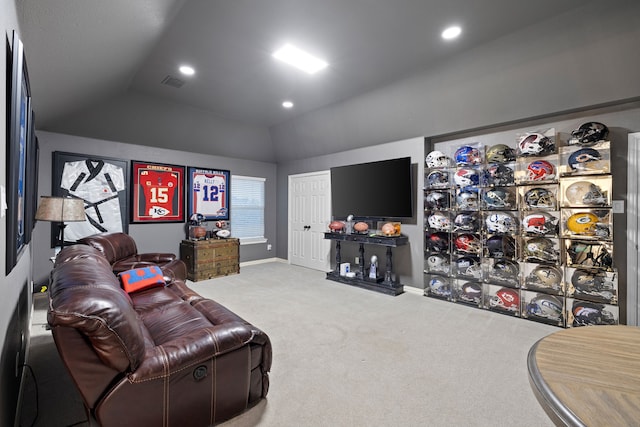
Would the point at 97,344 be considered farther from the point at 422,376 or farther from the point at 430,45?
the point at 430,45

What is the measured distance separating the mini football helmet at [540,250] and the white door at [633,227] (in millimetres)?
615

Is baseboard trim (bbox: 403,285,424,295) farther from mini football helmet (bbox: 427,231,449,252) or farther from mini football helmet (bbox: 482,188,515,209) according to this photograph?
mini football helmet (bbox: 482,188,515,209)

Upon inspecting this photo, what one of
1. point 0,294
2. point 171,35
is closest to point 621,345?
point 0,294

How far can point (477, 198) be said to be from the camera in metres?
4.01

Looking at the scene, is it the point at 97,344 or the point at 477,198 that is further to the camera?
the point at 477,198

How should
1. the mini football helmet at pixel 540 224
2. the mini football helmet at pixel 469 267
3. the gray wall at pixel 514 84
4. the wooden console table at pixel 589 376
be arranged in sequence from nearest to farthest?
the wooden console table at pixel 589 376, the gray wall at pixel 514 84, the mini football helmet at pixel 540 224, the mini football helmet at pixel 469 267

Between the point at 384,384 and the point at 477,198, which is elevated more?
the point at 477,198

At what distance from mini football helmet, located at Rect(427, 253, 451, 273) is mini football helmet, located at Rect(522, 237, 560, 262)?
0.96m

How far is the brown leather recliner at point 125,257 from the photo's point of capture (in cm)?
364

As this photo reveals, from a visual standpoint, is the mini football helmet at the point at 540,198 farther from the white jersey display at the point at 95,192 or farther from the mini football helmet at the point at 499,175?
the white jersey display at the point at 95,192

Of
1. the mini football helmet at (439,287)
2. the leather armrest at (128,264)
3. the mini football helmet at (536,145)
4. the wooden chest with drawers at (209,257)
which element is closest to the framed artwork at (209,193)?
the wooden chest with drawers at (209,257)

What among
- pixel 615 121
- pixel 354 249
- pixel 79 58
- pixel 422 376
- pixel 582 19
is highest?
pixel 582 19

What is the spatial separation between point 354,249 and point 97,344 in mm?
4577

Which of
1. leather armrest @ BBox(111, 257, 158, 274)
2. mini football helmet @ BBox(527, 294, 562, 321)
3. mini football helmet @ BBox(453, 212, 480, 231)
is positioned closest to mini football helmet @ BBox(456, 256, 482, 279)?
mini football helmet @ BBox(453, 212, 480, 231)
